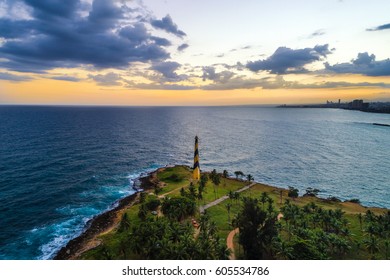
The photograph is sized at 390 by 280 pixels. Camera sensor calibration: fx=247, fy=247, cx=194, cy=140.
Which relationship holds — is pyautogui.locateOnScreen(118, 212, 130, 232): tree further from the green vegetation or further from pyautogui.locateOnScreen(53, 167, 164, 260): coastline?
pyautogui.locateOnScreen(53, 167, 164, 260): coastline

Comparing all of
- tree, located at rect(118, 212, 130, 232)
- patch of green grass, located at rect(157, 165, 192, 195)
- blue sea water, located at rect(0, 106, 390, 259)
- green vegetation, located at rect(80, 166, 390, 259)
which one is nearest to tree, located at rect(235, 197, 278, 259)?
green vegetation, located at rect(80, 166, 390, 259)

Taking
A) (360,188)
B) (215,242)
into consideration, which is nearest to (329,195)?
(360,188)

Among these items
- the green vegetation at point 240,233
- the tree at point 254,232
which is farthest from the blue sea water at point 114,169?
the tree at point 254,232

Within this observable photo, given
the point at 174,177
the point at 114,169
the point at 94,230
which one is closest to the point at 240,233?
the point at 94,230

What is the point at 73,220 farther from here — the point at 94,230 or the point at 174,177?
the point at 174,177

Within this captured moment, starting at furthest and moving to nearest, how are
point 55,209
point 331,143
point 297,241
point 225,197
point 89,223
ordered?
point 331,143, point 225,197, point 55,209, point 89,223, point 297,241
